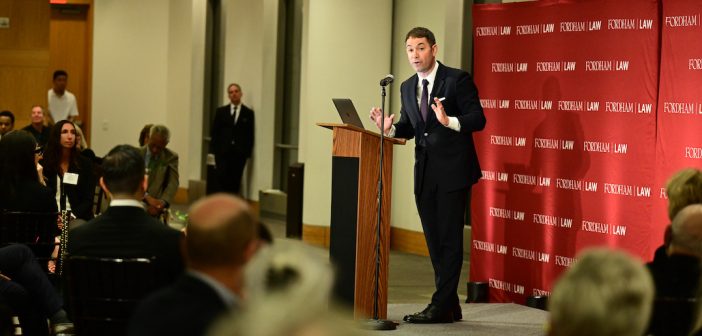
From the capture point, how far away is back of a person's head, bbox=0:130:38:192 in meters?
6.34

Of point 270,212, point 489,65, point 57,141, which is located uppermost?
point 489,65

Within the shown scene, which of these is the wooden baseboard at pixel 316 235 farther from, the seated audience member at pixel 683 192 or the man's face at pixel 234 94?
the seated audience member at pixel 683 192

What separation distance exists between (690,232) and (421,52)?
3.17 meters

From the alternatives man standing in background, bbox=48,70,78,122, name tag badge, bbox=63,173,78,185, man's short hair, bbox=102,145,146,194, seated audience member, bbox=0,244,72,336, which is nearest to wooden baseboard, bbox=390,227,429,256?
name tag badge, bbox=63,173,78,185

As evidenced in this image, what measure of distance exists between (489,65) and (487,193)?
86 cm

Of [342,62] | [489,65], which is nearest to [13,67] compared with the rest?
[342,62]

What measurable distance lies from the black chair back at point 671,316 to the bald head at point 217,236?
4.81 ft

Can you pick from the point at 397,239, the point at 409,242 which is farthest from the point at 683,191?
the point at 397,239

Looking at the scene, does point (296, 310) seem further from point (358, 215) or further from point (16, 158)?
point (358, 215)

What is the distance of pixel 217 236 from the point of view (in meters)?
2.85

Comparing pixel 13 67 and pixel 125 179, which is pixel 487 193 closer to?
pixel 125 179

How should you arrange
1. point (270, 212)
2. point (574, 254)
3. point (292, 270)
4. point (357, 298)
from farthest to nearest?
point (270, 212), point (574, 254), point (357, 298), point (292, 270)

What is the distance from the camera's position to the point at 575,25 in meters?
7.49

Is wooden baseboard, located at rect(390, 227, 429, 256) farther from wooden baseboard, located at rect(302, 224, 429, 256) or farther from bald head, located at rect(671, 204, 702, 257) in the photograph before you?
bald head, located at rect(671, 204, 702, 257)
